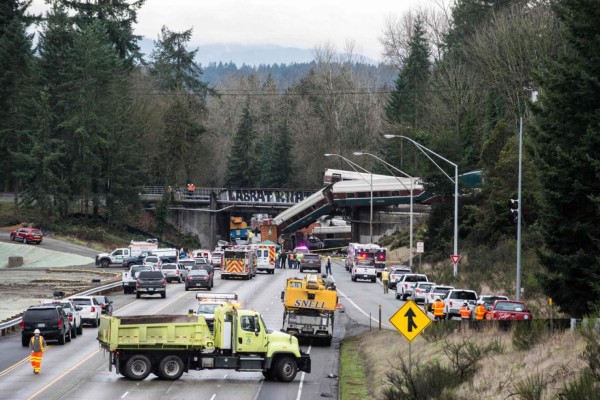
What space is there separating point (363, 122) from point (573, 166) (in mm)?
112319

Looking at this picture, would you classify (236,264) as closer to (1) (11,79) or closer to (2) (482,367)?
(1) (11,79)

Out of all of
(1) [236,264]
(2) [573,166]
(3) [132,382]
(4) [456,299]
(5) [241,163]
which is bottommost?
(1) [236,264]

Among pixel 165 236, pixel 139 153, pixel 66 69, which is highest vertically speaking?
pixel 66 69

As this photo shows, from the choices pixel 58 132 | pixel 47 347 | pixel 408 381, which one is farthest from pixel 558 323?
pixel 58 132

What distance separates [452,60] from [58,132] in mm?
44785

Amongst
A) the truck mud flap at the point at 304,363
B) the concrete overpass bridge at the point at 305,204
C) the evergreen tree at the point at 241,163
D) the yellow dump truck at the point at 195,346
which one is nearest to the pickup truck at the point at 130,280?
the concrete overpass bridge at the point at 305,204

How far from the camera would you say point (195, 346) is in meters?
32.7

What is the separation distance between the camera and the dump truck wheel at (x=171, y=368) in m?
32.7

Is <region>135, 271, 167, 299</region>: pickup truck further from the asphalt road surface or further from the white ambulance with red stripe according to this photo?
the white ambulance with red stripe

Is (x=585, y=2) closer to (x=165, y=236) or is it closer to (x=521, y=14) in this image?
(x=521, y=14)

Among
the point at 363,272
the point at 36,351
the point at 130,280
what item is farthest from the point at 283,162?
the point at 36,351

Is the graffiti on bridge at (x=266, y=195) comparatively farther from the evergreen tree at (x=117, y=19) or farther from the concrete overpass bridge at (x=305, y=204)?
the evergreen tree at (x=117, y=19)

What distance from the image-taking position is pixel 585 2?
136 ft

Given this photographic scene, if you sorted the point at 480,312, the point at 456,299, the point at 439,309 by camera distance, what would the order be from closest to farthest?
the point at 480,312
the point at 456,299
the point at 439,309
